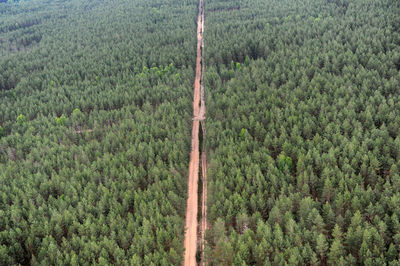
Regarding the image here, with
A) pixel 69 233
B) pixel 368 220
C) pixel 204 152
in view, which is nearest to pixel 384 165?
pixel 368 220

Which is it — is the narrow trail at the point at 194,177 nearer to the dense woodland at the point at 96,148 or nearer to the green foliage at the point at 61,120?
the dense woodland at the point at 96,148

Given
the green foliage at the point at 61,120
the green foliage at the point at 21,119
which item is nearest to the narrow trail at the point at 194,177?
the green foliage at the point at 61,120

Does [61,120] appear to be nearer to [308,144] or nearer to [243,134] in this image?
[243,134]

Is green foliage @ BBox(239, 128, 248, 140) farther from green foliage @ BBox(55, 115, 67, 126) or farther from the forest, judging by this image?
green foliage @ BBox(55, 115, 67, 126)

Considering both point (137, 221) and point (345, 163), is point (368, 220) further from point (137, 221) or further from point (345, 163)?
point (137, 221)

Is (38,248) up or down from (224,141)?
down

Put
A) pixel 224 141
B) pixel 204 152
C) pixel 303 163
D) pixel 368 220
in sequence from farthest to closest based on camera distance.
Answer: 1. pixel 204 152
2. pixel 224 141
3. pixel 303 163
4. pixel 368 220
